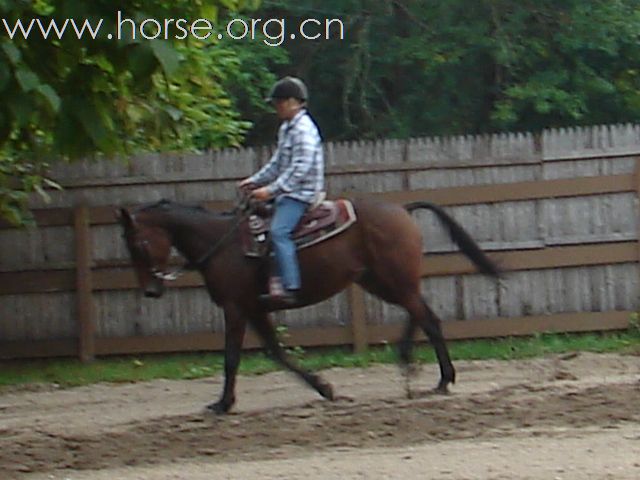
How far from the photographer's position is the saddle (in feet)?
34.8

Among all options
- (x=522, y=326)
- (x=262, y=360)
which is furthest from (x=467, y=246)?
(x=262, y=360)

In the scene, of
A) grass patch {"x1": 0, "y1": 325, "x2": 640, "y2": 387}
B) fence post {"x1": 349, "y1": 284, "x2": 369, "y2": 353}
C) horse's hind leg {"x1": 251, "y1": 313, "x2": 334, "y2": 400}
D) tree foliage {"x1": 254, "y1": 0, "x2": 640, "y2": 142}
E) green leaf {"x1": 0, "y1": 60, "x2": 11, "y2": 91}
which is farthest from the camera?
tree foliage {"x1": 254, "y1": 0, "x2": 640, "y2": 142}

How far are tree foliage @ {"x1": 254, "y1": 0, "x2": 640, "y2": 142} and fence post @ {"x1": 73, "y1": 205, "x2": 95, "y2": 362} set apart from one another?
6.75 meters

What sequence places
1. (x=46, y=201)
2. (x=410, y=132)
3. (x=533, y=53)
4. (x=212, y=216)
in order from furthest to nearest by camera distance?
(x=410, y=132)
(x=533, y=53)
(x=46, y=201)
(x=212, y=216)

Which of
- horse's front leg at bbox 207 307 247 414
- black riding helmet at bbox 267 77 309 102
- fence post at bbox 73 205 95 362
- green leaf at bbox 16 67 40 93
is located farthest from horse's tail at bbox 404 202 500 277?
green leaf at bbox 16 67 40 93

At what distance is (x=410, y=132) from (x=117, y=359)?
765 cm

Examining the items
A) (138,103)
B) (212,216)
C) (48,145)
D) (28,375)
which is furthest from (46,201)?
(48,145)

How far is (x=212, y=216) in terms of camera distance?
10.8 meters

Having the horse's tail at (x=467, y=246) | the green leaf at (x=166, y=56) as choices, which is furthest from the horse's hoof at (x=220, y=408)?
the green leaf at (x=166, y=56)

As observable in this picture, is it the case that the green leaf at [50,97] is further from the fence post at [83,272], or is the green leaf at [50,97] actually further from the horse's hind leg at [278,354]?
the fence post at [83,272]

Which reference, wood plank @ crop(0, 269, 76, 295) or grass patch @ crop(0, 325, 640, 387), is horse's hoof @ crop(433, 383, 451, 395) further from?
wood plank @ crop(0, 269, 76, 295)

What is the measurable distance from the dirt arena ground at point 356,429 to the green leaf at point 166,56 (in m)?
2.62

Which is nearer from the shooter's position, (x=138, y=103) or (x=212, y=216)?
(x=138, y=103)

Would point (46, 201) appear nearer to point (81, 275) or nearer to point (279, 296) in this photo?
point (81, 275)
